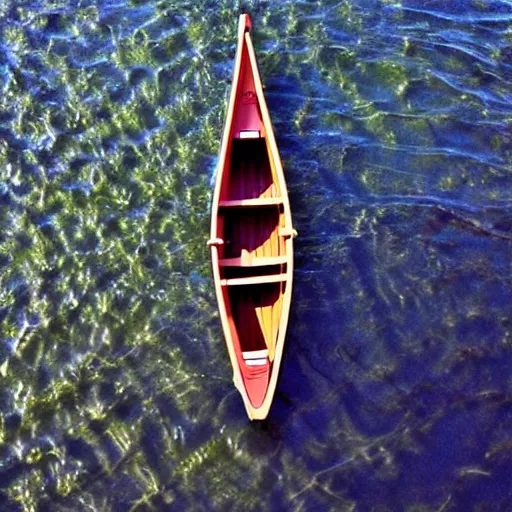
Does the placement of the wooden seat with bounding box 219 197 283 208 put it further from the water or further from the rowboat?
the water

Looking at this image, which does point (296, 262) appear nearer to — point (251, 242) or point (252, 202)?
point (251, 242)

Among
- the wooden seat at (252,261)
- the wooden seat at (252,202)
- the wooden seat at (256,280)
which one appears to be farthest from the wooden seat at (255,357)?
the wooden seat at (252,202)

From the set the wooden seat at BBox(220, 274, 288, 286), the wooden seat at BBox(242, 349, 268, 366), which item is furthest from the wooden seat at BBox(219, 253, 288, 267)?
the wooden seat at BBox(242, 349, 268, 366)

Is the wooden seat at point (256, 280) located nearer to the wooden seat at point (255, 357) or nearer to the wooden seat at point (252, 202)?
the wooden seat at point (255, 357)

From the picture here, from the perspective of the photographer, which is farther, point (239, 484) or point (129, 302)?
point (129, 302)

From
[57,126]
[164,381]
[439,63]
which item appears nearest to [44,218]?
[57,126]

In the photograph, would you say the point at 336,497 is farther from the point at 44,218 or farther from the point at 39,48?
the point at 39,48
